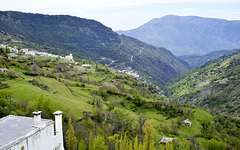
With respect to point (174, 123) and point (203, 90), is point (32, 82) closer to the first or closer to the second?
point (174, 123)

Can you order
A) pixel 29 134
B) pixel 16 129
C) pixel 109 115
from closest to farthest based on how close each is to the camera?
pixel 29 134 < pixel 16 129 < pixel 109 115

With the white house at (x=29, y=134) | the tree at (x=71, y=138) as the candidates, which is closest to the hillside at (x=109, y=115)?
the tree at (x=71, y=138)

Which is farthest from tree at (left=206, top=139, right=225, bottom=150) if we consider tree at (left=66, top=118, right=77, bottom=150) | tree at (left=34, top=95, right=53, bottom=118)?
tree at (left=34, top=95, right=53, bottom=118)

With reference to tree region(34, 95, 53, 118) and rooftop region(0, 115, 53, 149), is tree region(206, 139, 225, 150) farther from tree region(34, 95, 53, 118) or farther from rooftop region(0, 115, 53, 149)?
rooftop region(0, 115, 53, 149)

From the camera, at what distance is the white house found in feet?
45.1

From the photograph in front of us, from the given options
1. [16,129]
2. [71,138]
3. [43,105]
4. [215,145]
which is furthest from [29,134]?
[215,145]

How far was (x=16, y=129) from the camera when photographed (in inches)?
606

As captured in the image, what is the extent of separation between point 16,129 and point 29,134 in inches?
74.7

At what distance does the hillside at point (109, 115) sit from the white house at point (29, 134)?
12.5 meters

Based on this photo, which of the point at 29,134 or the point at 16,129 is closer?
the point at 29,134

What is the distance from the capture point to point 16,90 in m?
53.5

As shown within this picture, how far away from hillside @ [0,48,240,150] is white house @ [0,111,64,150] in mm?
12496

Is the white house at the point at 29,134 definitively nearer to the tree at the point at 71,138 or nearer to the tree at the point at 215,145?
the tree at the point at 71,138

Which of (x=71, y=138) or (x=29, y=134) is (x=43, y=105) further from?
(x=29, y=134)
